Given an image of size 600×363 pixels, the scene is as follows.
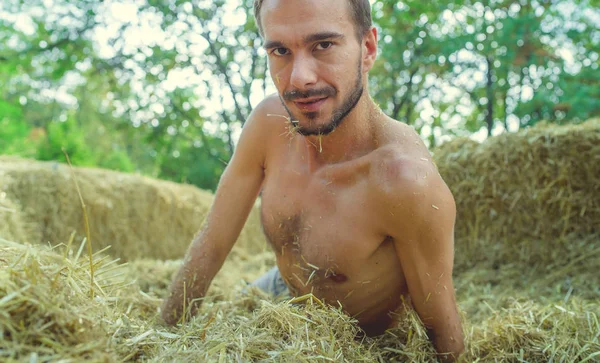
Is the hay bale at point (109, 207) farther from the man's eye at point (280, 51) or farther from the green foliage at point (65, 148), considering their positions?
the green foliage at point (65, 148)

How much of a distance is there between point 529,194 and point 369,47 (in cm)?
253

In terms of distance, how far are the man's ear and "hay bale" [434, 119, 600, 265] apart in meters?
2.40

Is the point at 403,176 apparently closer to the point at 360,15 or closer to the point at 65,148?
the point at 360,15

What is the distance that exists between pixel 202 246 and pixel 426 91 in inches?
323

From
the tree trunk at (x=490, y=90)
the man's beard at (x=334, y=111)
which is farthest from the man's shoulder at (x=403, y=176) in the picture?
the tree trunk at (x=490, y=90)

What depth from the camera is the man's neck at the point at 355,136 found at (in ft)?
6.35

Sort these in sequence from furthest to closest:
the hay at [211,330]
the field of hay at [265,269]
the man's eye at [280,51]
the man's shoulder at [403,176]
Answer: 1. the man's eye at [280,51]
2. the man's shoulder at [403,176]
3. the field of hay at [265,269]
4. the hay at [211,330]

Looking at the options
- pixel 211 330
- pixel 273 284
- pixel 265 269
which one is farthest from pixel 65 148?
pixel 211 330

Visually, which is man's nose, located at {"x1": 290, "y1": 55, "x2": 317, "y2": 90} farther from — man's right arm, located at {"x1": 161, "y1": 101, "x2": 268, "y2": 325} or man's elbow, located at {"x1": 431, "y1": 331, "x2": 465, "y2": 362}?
man's elbow, located at {"x1": 431, "y1": 331, "x2": 465, "y2": 362}

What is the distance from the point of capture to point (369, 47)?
2010 mm

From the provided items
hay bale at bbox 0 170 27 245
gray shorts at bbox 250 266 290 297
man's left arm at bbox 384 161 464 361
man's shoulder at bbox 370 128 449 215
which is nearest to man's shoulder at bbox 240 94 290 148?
man's shoulder at bbox 370 128 449 215

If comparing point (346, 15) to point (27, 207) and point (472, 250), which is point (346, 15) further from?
point (27, 207)

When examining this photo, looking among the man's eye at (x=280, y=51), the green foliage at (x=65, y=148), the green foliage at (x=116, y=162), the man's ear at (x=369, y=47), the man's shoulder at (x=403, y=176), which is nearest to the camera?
the man's shoulder at (x=403, y=176)

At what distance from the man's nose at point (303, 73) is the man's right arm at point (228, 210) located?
54cm
